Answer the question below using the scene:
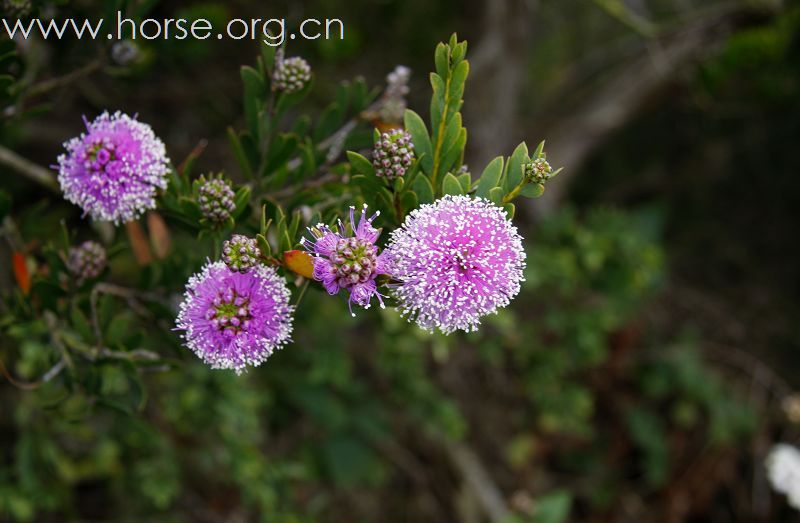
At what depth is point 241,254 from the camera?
0.87 m

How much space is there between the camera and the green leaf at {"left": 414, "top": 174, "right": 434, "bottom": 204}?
94cm

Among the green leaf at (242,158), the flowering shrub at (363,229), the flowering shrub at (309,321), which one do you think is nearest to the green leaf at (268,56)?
the flowering shrub at (309,321)

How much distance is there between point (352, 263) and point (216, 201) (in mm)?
270

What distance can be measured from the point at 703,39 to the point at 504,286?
2655mm

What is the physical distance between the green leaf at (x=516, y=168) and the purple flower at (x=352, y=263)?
19 cm

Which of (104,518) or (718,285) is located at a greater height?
(718,285)

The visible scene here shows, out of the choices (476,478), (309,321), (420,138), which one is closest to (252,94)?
(420,138)

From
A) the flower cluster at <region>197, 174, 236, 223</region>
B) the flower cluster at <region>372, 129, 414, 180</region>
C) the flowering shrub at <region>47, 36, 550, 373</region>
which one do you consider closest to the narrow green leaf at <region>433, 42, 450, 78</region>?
the flowering shrub at <region>47, 36, 550, 373</region>

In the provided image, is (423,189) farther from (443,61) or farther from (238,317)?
(238,317)

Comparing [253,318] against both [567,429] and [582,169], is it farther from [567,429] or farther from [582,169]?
[582,169]

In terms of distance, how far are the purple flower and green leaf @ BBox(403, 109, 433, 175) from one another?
152 mm

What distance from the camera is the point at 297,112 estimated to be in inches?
123

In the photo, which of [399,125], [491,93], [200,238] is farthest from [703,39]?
[200,238]

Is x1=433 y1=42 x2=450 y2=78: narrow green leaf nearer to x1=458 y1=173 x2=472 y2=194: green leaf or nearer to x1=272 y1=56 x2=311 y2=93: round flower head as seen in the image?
x1=458 y1=173 x2=472 y2=194: green leaf
